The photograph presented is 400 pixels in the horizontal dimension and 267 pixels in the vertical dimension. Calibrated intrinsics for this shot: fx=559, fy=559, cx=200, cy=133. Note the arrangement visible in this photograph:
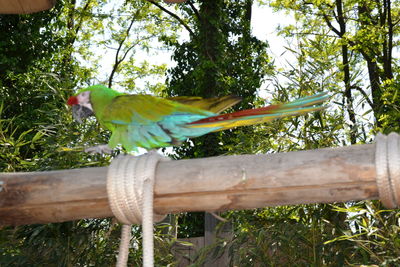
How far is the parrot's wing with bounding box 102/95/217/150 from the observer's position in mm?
1230

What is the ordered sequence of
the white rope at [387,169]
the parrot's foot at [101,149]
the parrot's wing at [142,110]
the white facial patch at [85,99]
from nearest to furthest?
the white rope at [387,169], the parrot's wing at [142,110], the parrot's foot at [101,149], the white facial patch at [85,99]

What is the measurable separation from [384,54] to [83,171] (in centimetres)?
666

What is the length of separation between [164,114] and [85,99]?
375 mm

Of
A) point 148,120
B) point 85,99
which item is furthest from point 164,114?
point 85,99

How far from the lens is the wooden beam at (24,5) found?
947mm

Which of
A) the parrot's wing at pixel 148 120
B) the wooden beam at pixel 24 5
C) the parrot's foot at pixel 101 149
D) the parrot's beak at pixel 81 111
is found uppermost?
the wooden beam at pixel 24 5

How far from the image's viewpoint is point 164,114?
128 centimetres

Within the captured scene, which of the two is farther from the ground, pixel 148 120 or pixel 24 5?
pixel 24 5

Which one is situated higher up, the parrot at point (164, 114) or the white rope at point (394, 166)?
the parrot at point (164, 114)

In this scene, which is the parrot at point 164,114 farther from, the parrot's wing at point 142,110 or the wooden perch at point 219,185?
the wooden perch at point 219,185

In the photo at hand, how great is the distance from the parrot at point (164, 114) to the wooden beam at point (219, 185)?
0.15 metres

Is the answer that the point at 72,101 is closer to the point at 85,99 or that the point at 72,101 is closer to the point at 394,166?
the point at 85,99

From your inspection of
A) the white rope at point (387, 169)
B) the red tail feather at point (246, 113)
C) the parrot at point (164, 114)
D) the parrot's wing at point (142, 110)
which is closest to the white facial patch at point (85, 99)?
the parrot at point (164, 114)

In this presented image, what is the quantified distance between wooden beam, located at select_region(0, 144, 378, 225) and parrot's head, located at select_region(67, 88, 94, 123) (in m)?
0.61
